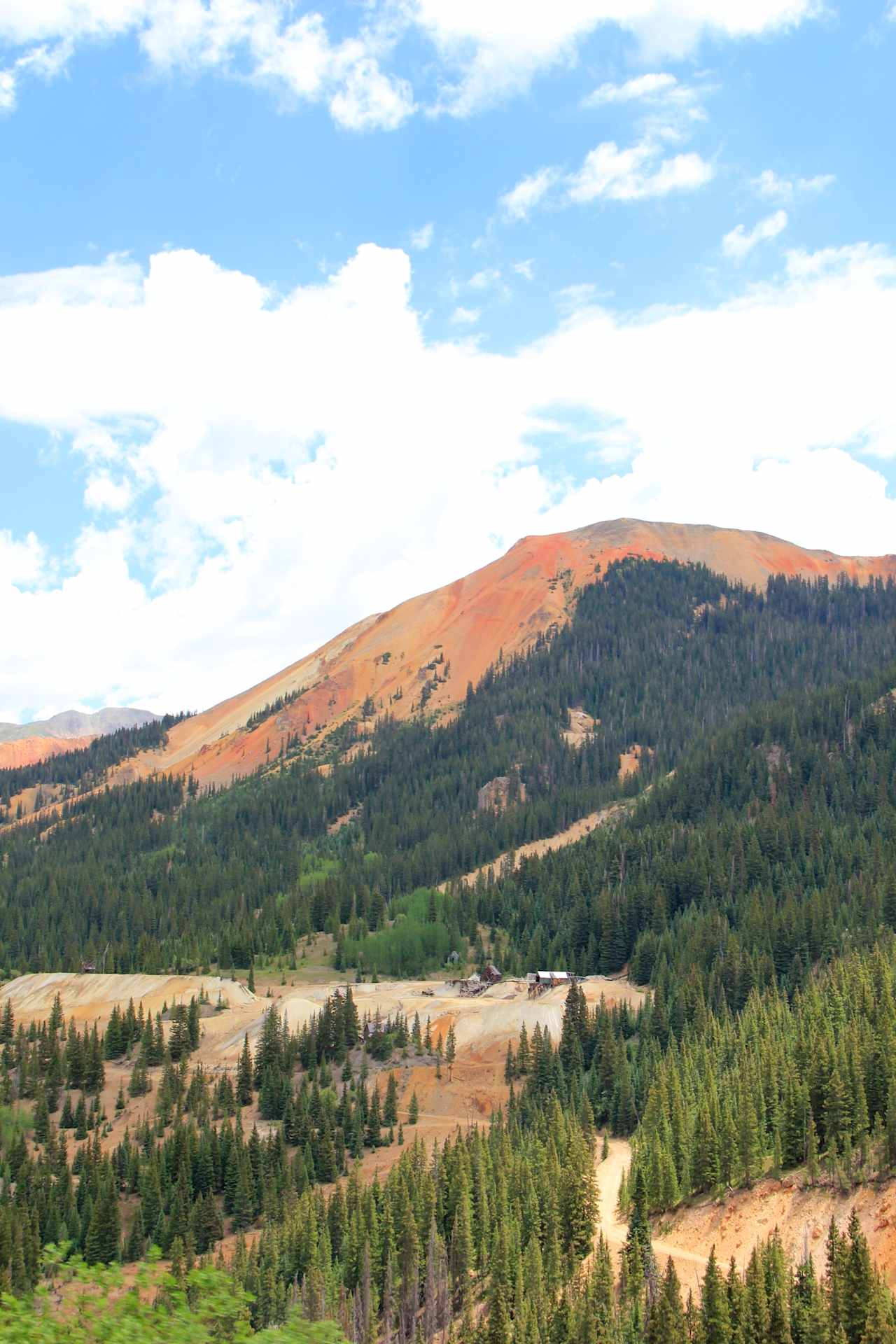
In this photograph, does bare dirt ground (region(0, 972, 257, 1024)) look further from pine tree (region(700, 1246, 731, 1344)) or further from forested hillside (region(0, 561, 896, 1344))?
pine tree (region(700, 1246, 731, 1344))

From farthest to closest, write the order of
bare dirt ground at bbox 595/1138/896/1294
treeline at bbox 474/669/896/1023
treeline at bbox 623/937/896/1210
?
treeline at bbox 474/669/896/1023 < treeline at bbox 623/937/896/1210 < bare dirt ground at bbox 595/1138/896/1294

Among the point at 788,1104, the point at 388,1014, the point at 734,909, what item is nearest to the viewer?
the point at 788,1104

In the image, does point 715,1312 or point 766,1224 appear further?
point 766,1224

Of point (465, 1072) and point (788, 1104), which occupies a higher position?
point (788, 1104)

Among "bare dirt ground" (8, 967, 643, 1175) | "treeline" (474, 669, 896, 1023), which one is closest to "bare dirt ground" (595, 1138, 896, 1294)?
"bare dirt ground" (8, 967, 643, 1175)

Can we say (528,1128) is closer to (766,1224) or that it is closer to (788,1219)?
(766,1224)

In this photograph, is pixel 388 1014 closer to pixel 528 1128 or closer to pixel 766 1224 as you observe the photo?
pixel 528 1128

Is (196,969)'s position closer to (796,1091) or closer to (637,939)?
(637,939)

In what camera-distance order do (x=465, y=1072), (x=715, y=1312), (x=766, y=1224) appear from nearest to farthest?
(x=715, y=1312) → (x=766, y=1224) → (x=465, y=1072)

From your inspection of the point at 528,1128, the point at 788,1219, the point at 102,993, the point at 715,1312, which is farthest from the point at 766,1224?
the point at 102,993

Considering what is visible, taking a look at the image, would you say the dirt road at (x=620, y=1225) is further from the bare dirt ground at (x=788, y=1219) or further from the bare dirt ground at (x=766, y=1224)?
the bare dirt ground at (x=788, y=1219)

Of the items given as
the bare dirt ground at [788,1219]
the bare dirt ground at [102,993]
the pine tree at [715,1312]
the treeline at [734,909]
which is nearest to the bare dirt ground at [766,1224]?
the bare dirt ground at [788,1219]

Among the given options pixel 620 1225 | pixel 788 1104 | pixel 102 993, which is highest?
pixel 788 1104

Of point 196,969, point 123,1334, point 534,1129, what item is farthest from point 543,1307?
point 196,969
